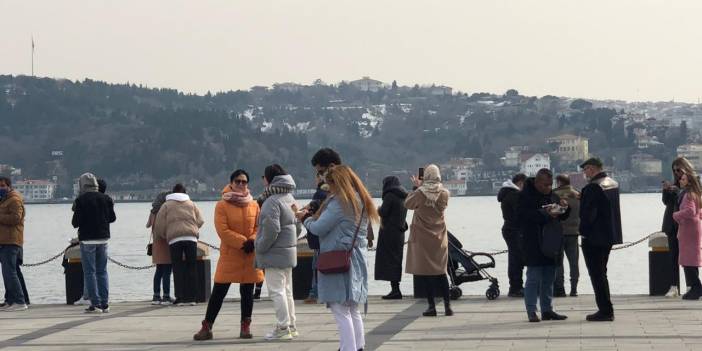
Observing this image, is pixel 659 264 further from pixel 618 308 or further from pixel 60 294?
pixel 60 294

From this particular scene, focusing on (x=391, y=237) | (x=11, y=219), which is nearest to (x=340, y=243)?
(x=391, y=237)

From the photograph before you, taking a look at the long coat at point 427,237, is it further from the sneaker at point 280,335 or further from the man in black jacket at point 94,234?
the man in black jacket at point 94,234

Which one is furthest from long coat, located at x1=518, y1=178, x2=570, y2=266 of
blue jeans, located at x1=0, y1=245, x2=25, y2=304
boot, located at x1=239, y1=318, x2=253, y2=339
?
blue jeans, located at x1=0, y1=245, x2=25, y2=304

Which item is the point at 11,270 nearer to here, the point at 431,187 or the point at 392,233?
the point at 392,233

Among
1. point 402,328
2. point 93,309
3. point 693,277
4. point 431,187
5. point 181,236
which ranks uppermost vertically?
point 431,187

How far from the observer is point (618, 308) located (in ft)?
52.1

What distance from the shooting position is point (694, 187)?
16.7 meters

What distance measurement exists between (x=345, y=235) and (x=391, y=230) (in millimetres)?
7148

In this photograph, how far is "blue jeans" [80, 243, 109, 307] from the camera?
17.1 metres

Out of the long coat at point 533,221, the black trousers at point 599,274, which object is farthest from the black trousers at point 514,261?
the black trousers at point 599,274

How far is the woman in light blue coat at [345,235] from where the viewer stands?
35.1 ft

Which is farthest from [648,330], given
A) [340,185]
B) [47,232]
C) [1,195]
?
[47,232]

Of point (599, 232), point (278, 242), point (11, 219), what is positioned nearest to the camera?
point (278, 242)

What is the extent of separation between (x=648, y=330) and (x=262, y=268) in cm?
343
